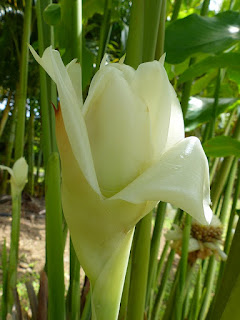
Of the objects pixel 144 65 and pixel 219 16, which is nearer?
pixel 144 65

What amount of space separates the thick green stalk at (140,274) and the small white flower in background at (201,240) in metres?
0.29

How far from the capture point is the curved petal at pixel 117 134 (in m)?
0.15

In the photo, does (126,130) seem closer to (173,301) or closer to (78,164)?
(78,164)

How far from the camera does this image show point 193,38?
35cm

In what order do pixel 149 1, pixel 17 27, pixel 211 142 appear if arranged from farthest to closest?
pixel 17 27 → pixel 211 142 → pixel 149 1

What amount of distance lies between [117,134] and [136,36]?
111 millimetres

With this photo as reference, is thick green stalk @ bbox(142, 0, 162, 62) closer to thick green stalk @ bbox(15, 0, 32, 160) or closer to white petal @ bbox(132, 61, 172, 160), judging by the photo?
white petal @ bbox(132, 61, 172, 160)

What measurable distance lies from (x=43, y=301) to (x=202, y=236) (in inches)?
12.2

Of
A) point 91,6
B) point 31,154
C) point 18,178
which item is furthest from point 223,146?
point 31,154

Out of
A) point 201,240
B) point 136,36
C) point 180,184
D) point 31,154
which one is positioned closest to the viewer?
point 180,184

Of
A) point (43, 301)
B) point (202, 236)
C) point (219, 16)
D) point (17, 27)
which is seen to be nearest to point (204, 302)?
point (202, 236)

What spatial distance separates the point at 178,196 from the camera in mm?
119

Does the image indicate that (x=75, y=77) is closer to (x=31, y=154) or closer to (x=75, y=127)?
(x=75, y=127)

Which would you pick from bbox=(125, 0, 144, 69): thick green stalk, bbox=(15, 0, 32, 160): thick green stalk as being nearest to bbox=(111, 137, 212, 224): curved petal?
bbox=(125, 0, 144, 69): thick green stalk
